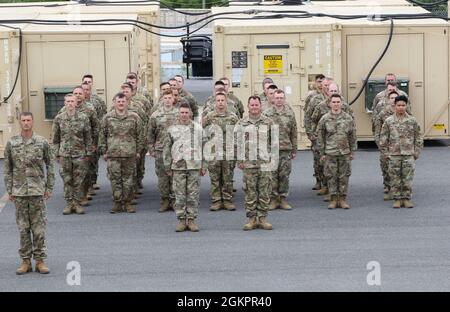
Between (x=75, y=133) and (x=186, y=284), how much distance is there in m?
5.58

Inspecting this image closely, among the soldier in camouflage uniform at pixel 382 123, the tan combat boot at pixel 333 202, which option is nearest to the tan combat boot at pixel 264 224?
the tan combat boot at pixel 333 202

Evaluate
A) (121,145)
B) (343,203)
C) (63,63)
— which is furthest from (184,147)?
(63,63)

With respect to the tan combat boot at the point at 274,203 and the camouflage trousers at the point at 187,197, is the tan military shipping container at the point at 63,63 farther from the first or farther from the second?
the camouflage trousers at the point at 187,197

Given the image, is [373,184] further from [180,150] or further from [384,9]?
[384,9]

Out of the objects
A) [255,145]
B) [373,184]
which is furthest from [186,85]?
[255,145]

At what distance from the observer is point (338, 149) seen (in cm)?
1823

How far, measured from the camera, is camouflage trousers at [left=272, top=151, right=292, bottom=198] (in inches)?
713

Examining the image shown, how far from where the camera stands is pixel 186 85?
3756 cm

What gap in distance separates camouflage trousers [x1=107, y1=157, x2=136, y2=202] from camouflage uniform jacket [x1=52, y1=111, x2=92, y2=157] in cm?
60

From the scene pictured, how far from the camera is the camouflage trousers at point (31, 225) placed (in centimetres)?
1419

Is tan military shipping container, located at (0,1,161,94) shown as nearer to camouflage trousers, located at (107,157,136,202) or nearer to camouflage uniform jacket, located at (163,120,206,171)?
camouflage trousers, located at (107,157,136,202)

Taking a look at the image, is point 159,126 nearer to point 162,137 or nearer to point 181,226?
point 162,137

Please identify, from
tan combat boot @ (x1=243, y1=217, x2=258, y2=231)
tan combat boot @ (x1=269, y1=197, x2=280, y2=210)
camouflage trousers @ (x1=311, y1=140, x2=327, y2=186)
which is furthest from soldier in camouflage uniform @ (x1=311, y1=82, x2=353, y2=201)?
tan combat boot @ (x1=243, y1=217, x2=258, y2=231)

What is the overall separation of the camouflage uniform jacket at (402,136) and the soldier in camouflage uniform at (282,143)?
136cm
